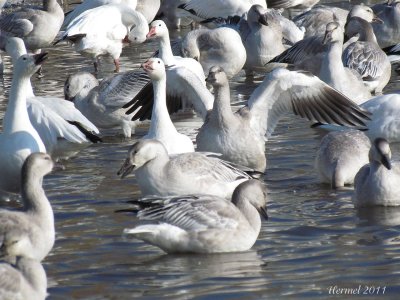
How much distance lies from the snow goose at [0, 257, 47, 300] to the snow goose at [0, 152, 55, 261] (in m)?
0.42

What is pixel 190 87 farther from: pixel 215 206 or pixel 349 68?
pixel 215 206

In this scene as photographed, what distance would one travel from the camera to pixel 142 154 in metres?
7.71

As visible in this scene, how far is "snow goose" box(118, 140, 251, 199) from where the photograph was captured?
25.4 ft

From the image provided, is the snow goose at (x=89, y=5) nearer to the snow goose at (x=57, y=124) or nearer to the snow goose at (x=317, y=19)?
the snow goose at (x=317, y=19)

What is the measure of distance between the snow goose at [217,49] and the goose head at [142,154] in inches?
210

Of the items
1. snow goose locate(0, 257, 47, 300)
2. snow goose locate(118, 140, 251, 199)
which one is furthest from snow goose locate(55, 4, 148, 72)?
snow goose locate(0, 257, 47, 300)

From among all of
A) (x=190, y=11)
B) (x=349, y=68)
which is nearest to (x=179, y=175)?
(x=349, y=68)

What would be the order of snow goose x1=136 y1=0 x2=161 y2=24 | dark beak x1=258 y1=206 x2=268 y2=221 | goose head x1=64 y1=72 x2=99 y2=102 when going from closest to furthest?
dark beak x1=258 y1=206 x2=268 y2=221
goose head x1=64 y1=72 x2=99 y2=102
snow goose x1=136 y1=0 x2=161 y2=24

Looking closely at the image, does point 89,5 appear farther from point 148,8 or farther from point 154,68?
point 154,68

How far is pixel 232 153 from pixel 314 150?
40.8 inches

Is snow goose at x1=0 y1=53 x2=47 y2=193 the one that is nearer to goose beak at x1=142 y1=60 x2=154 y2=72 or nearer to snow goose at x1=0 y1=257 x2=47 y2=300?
goose beak at x1=142 y1=60 x2=154 y2=72

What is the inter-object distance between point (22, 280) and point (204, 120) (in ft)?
15.9

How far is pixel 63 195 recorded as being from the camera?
8688 millimetres

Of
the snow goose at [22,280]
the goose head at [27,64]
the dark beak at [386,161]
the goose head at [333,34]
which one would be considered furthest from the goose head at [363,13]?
the snow goose at [22,280]
